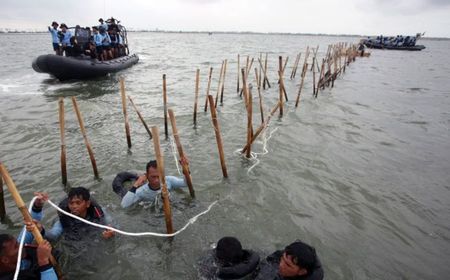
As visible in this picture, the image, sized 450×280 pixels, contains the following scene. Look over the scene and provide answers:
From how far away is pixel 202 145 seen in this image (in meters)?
10.2

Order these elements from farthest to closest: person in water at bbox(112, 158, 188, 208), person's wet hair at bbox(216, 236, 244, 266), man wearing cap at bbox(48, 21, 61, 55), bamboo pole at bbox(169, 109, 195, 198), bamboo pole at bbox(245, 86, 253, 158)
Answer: man wearing cap at bbox(48, 21, 61, 55)
bamboo pole at bbox(245, 86, 253, 158)
person in water at bbox(112, 158, 188, 208)
bamboo pole at bbox(169, 109, 195, 198)
person's wet hair at bbox(216, 236, 244, 266)

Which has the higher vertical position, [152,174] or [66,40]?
[66,40]

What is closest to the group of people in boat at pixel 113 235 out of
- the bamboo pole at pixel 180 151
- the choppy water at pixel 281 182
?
the bamboo pole at pixel 180 151

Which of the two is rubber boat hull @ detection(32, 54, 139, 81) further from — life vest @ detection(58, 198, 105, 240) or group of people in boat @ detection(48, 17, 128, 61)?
life vest @ detection(58, 198, 105, 240)

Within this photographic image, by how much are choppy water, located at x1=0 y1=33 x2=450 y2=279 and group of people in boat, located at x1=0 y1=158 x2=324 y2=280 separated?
413mm

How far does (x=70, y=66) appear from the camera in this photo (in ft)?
62.4

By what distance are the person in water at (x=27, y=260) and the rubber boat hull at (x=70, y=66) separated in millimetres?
17400

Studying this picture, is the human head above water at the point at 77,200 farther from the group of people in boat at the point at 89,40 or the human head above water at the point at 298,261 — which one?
the group of people in boat at the point at 89,40

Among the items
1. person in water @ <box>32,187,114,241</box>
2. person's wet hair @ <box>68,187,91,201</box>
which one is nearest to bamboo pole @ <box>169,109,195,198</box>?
person in water @ <box>32,187,114,241</box>

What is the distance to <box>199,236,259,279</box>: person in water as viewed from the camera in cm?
427

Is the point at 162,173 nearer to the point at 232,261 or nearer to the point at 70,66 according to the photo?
the point at 232,261

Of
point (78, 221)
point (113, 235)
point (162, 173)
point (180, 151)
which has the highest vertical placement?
point (162, 173)

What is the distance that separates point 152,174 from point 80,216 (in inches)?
56.5

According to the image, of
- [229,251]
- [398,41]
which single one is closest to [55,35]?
[229,251]
